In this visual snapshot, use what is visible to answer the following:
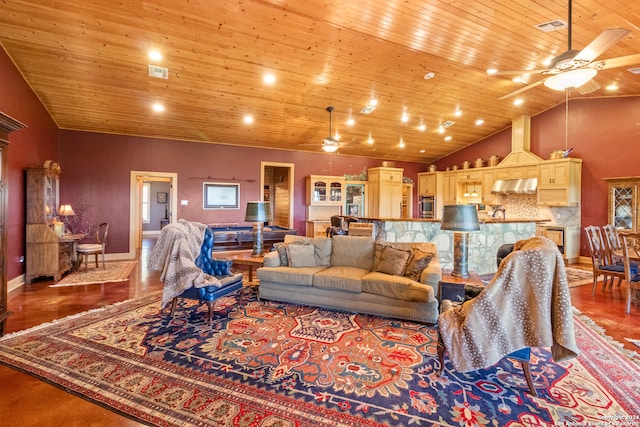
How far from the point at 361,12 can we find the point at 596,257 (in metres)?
4.64

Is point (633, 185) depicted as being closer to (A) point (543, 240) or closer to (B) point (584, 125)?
(B) point (584, 125)

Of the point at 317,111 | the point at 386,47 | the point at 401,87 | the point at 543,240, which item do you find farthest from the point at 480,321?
the point at 317,111

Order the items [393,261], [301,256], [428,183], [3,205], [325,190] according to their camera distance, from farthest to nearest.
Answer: [428,183], [325,190], [301,256], [393,261], [3,205]

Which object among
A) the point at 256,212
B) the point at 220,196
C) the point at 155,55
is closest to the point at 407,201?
the point at 220,196

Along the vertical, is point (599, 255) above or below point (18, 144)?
below

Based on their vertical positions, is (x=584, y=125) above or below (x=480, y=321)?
above

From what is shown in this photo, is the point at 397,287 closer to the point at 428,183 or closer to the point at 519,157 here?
the point at 519,157

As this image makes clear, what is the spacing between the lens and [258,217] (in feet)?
15.3

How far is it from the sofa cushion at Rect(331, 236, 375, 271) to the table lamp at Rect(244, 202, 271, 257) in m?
1.20

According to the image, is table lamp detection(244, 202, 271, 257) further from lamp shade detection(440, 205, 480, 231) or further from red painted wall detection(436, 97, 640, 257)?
red painted wall detection(436, 97, 640, 257)

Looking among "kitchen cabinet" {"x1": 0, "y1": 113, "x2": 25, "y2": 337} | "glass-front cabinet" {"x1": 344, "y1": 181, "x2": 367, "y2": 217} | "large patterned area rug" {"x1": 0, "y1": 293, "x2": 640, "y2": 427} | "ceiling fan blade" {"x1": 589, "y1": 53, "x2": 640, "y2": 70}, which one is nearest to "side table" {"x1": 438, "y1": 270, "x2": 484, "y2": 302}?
"large patterned area rug" {"x1": 0, "y1": 293, "x2": 640, "y2": 427}

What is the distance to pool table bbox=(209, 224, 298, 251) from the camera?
24.4ft

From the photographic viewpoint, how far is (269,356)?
2.65 metres

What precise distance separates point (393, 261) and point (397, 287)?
1.44ft
